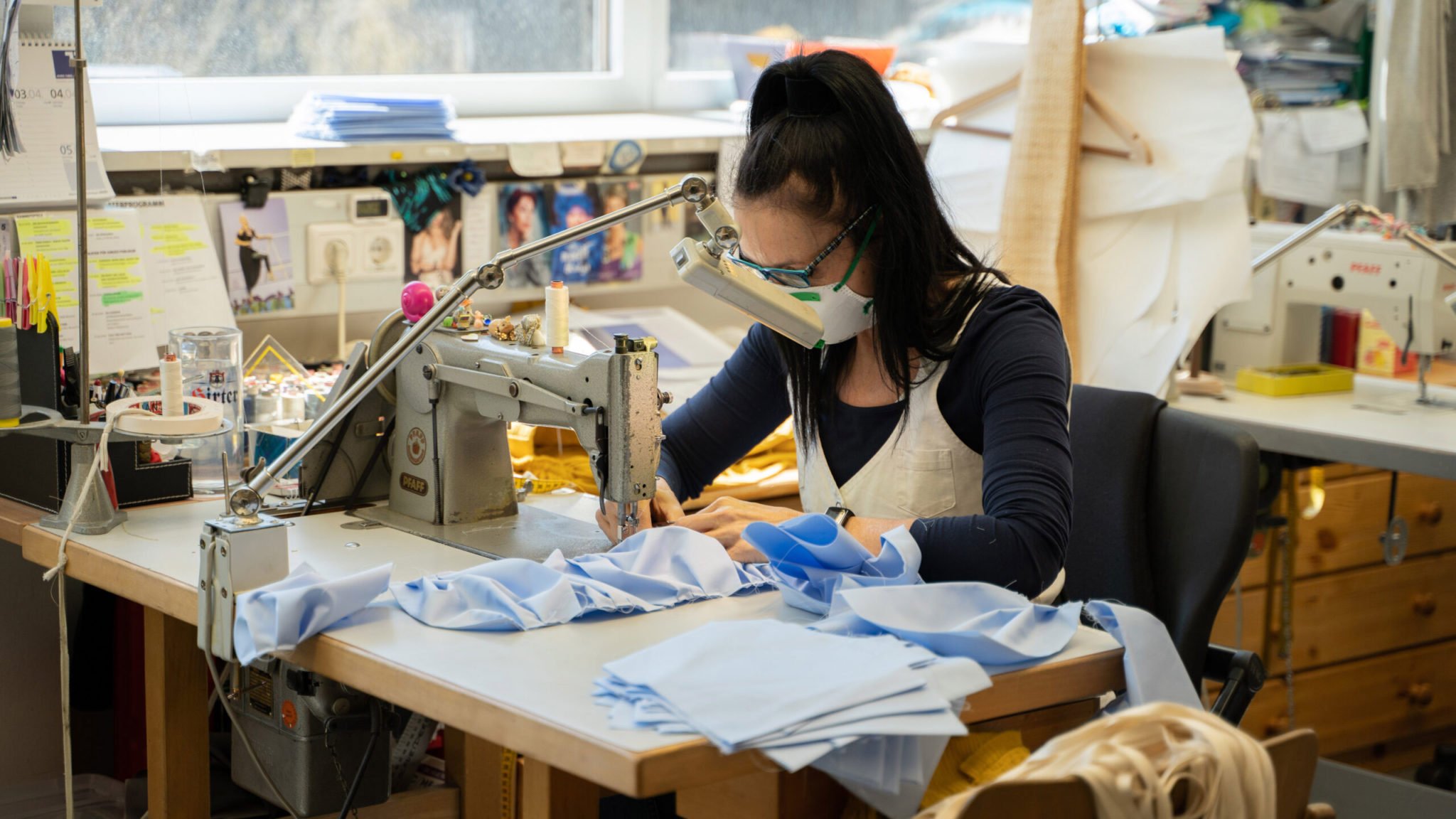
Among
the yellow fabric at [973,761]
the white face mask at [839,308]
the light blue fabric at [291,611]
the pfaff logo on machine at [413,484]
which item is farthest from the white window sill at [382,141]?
the yellow fabric at [973,761]

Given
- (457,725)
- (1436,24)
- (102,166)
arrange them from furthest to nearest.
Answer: (1436,24) < (102,166) < (457,725)

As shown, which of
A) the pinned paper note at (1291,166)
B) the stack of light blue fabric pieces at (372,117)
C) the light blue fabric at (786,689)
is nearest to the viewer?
the light blue fabric at (786,689)

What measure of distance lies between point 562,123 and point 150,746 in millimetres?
1588

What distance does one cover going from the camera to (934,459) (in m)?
1.76

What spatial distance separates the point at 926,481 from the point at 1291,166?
2.04 meters

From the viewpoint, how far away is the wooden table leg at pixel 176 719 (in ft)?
5.41

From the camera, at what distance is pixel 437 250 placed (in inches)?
103

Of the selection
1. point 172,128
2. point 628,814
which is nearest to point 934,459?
point 628,814

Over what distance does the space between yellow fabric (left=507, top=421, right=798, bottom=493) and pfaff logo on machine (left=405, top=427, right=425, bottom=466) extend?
26 centimetres

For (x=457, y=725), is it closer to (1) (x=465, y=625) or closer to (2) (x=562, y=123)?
(1) (x=465, y=625)

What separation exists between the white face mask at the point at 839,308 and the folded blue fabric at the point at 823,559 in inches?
12.1

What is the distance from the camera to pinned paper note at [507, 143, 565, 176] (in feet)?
8.65

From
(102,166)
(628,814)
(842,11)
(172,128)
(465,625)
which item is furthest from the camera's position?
(842,11)

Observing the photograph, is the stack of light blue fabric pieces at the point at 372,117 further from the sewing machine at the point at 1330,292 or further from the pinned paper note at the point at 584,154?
the sewing machine at the point at 1330,292
